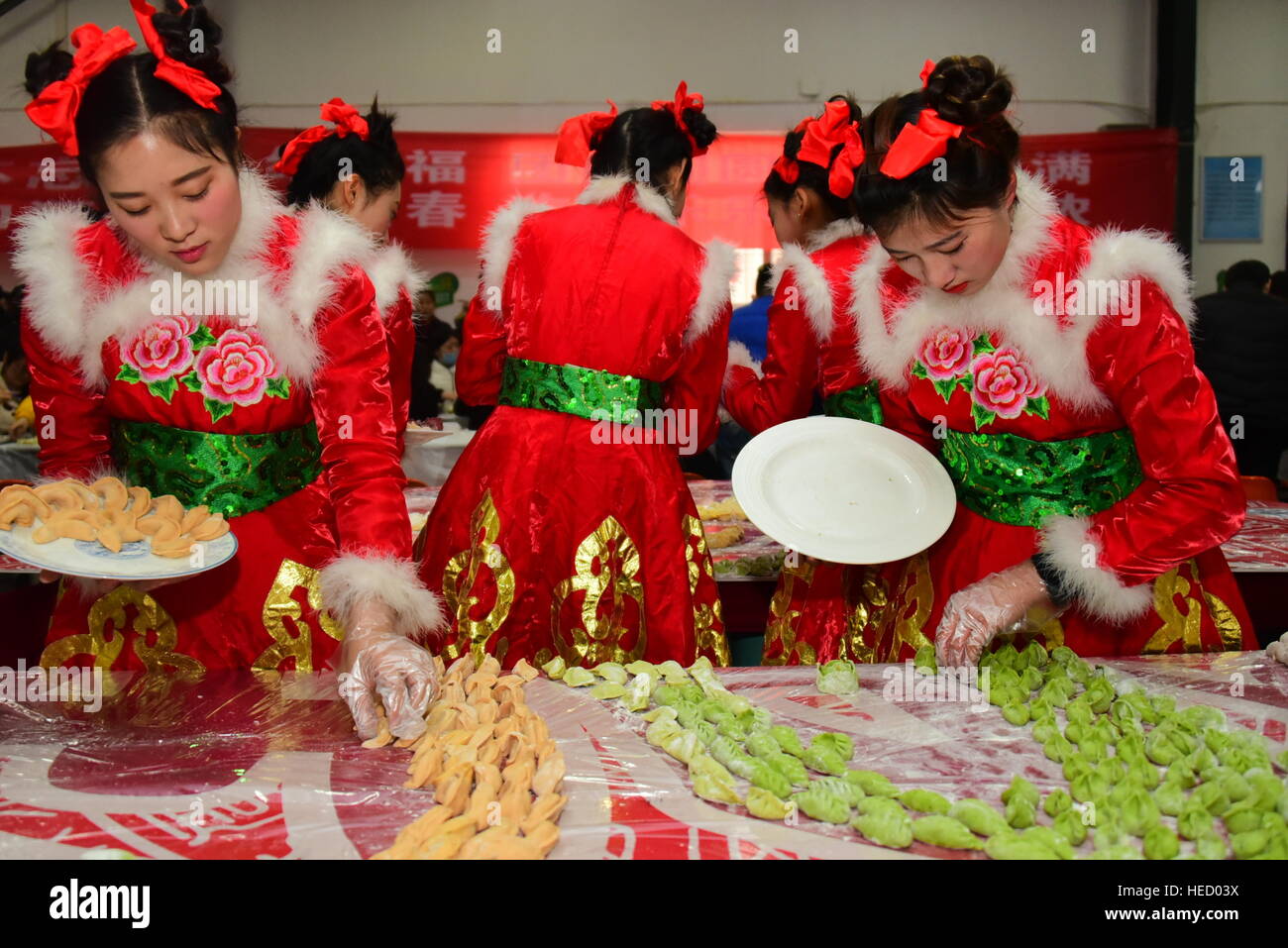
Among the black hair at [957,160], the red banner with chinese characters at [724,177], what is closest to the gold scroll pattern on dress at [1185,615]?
the black hair at [957,160]

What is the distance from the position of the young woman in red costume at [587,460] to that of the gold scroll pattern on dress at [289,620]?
371 millimetres

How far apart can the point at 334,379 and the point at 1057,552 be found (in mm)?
919

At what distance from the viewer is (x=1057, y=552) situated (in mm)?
1427

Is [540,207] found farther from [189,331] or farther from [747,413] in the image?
[189,331]

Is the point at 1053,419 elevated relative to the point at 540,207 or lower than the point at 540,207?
lower

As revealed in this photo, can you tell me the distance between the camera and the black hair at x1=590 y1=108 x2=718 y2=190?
201cm

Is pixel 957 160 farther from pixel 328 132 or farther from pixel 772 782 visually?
pixel 328 132

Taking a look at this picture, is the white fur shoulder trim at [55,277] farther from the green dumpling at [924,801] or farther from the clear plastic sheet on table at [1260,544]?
the clear plastic sheet on table at [1260,544]

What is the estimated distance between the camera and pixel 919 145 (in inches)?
54.3

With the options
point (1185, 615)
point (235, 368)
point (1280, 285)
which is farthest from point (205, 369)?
point (1280, 285)

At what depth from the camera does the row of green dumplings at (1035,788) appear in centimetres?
91

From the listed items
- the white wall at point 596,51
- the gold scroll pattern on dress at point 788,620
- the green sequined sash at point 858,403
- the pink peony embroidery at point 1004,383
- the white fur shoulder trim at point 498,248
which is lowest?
the gold scroll pattern on dress at point 788,620

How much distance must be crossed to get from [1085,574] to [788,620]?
1.93ft
